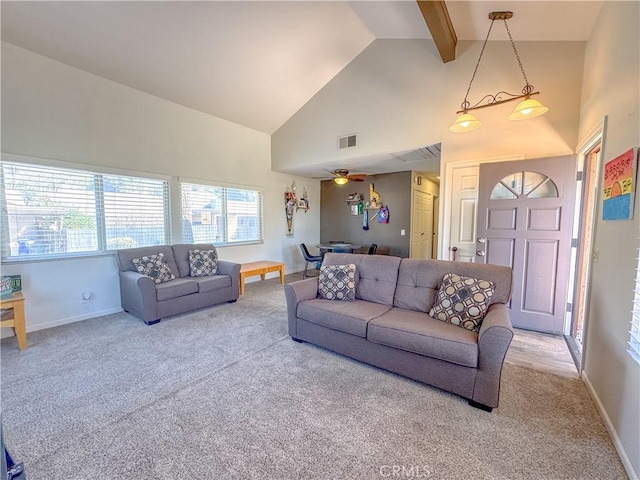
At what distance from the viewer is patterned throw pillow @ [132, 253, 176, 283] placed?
389cm

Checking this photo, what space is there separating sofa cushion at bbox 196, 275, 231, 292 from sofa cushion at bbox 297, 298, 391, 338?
1.81 m

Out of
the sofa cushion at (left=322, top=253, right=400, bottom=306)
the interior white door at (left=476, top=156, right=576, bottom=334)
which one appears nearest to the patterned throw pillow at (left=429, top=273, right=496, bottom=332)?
the sofa cushion at (left=322, top=253, right=400, bottom=306)

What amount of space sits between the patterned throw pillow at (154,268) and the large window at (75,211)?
0.59 m

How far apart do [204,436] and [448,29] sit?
448 centimetres

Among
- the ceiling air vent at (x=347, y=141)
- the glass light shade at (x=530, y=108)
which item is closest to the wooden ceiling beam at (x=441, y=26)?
the glass light shade at (x=530, y=108)

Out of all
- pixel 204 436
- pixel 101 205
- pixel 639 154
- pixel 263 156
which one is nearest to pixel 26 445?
pixel 204 436

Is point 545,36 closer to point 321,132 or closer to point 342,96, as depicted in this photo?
point 342,96

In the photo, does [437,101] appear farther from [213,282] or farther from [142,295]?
[142,295]

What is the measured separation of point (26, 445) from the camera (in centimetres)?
171

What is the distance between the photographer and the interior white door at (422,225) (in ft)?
21.8

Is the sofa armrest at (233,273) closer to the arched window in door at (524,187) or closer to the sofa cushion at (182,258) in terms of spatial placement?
the sofa cushion at (182,258)

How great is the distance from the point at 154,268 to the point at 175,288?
49 centimetres

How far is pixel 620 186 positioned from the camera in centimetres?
191

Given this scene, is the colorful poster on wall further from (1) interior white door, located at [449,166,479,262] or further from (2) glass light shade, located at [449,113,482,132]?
(1) interior white door, located at [449,166,479,262]
